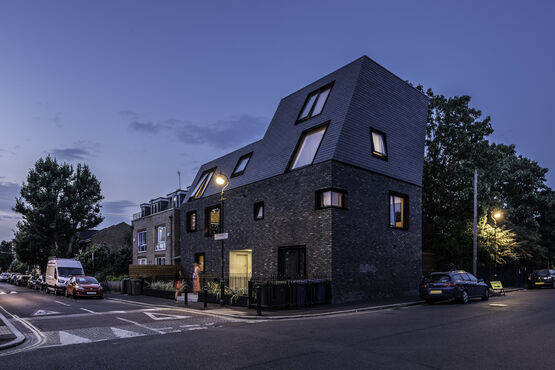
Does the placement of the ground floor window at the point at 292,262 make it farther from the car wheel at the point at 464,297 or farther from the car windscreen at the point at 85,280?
the car windscreen at the point at 85,280

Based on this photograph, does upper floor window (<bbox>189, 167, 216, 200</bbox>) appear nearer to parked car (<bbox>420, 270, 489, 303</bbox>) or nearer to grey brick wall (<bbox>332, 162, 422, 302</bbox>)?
grey brick wall (<bbox>332, 162, 422, 302</bbox>)

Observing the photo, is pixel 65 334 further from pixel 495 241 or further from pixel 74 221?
pixel 74 221

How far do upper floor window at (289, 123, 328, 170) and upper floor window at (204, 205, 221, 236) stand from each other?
8.43 metres

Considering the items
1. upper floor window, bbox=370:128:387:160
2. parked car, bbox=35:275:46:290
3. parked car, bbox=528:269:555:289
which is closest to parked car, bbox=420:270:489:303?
upper floor window, bbox=370:128:387:160

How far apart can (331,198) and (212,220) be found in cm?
1204

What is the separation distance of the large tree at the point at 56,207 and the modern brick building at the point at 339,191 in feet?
78.3

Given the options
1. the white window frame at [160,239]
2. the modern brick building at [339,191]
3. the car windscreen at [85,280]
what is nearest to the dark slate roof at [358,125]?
the modern brick building at [339,191]

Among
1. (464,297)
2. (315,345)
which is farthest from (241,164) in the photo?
(315,345)

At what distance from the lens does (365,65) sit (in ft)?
69.4

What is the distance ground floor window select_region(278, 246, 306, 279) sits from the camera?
63.4ft

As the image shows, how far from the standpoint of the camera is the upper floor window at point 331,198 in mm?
18528

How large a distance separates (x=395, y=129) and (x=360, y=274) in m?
→ 8.63

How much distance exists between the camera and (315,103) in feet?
73.6

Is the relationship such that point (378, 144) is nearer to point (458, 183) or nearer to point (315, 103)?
point (315, 103)
